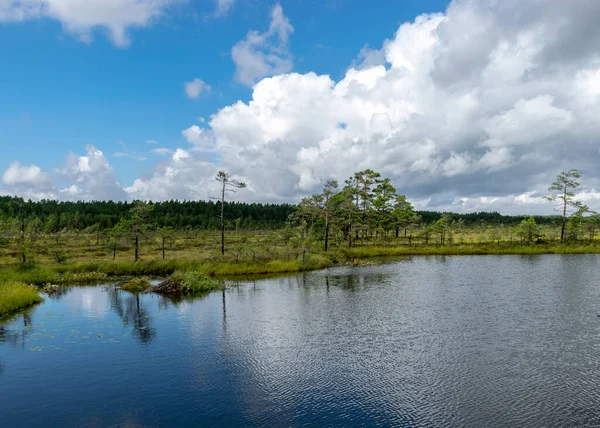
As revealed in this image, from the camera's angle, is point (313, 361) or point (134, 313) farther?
point (134, 313)

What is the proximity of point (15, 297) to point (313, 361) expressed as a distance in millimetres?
24076

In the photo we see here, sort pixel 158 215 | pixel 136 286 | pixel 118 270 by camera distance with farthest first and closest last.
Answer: pixel 158 215 < pixel 118 270 < pixel 136 286

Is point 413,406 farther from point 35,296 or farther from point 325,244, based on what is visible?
point 325,244

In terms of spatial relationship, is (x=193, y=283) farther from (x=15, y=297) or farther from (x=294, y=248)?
(x=294, y=248)

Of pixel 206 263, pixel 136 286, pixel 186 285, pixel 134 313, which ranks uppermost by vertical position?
pixel 206 263

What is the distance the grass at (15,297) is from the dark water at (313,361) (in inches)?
57.2

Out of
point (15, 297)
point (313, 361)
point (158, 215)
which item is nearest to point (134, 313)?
point (15, 297)

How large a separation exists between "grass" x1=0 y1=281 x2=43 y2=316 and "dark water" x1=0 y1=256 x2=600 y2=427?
1452 millimetres

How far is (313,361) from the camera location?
634 inches

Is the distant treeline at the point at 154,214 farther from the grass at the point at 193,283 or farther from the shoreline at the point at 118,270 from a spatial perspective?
the grass at the point at 193,283

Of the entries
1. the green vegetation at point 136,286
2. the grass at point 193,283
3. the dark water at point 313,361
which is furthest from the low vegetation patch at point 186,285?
the dark water at point 313,361

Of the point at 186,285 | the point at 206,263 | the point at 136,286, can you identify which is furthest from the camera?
the point at 206,263

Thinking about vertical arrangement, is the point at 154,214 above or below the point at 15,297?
above

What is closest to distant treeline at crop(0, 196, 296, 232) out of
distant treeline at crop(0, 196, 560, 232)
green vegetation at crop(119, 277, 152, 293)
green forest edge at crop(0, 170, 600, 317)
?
distant treeline at crop(0, 196, 560, 232)
